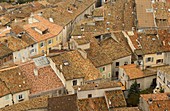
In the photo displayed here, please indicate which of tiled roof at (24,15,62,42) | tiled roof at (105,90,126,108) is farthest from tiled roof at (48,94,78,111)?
tiled roof at (24,15,62,42)

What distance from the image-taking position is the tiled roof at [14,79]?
203 ft

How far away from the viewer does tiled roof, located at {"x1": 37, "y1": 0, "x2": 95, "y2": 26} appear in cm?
9206

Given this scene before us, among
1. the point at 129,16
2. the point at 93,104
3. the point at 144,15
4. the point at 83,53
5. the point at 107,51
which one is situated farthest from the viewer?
the point at 129,16

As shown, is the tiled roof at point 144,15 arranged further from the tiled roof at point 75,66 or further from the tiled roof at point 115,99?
the tiled roof at point 115,99

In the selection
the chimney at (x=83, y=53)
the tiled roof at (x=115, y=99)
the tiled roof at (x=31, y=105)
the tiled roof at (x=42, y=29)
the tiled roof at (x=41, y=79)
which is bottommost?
the tiled roof at (x=31, y=105)

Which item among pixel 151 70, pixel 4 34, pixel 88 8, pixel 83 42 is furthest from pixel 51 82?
pixel 88 8

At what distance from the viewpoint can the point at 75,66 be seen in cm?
6425

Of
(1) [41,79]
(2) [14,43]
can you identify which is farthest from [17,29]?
(1) [41,79]

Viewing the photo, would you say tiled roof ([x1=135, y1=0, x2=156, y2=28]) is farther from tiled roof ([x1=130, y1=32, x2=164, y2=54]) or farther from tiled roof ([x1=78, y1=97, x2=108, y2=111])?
tiled roof ([x1=78, y1=97, x2=108, y2=111])

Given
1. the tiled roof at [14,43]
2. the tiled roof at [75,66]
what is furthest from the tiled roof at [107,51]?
the tiled roof at [14,43]

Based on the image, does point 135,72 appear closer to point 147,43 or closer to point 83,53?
point 83,53

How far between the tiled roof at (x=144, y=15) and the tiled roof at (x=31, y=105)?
3547cm

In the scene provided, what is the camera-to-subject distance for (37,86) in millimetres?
63375

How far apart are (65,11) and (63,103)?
158ft
